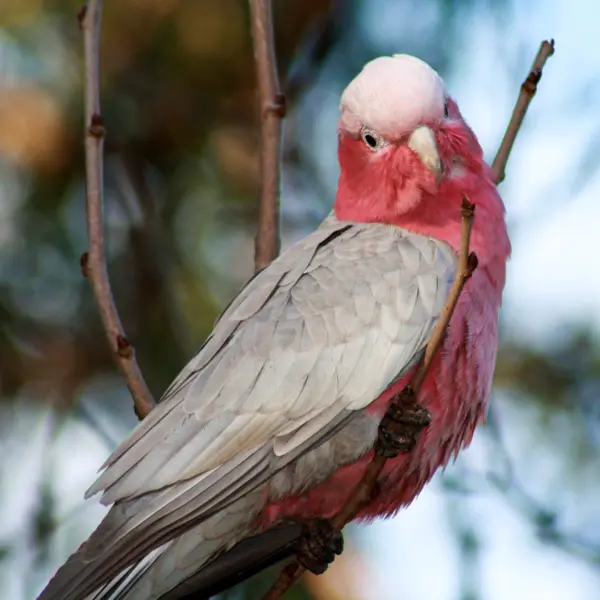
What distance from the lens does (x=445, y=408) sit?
370 cm

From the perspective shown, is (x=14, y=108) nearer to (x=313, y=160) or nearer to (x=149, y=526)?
(x=313, y=160)

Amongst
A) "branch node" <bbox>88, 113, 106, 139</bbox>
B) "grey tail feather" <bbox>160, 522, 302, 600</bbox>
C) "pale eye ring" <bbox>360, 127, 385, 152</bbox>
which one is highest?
"branch node" <bbox>88, 113, 106, 139</bbox>

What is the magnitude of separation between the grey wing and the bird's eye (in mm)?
288

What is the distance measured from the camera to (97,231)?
12.8 feet

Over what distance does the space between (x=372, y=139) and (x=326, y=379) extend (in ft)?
2.95

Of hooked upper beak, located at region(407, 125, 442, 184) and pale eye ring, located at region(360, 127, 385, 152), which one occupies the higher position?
pale eye ring, located at region(360, 127, 385, 152)

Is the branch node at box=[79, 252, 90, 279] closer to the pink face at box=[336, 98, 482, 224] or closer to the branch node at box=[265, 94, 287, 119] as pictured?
the branch node at box=[265, 94, 287, 119]

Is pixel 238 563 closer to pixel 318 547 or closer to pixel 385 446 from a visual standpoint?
pixel 318 547

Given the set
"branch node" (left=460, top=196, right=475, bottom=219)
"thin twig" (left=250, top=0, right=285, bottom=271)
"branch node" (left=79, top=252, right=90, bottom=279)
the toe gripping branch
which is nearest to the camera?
"branch node" (left=460, top=196, right=475, bottom=219)

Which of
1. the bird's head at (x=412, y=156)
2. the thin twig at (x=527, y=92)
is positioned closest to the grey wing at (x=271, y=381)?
the bird's head at (x=412, y=156)

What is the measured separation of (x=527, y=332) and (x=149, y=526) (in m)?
3.34

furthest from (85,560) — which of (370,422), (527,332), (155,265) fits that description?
(527,332)

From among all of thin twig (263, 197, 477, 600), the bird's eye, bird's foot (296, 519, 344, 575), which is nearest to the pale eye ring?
the bird's eye

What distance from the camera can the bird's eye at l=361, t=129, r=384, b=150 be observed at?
13.0 ft
